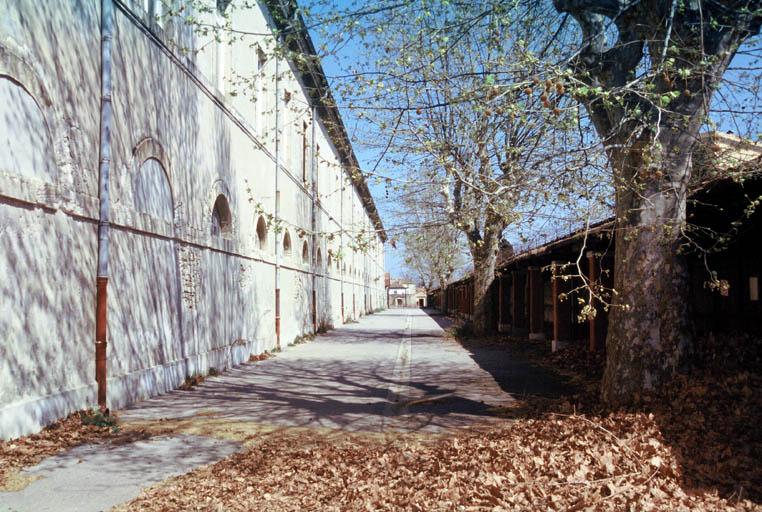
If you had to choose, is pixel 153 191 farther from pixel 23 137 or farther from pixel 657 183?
pixel 657 183

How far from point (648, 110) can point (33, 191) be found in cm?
605

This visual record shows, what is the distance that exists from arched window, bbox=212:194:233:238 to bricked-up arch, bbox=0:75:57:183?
223 inches

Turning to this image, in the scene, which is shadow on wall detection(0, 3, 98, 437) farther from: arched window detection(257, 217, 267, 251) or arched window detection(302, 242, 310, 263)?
arched window detection(302, 242, 310, 263)

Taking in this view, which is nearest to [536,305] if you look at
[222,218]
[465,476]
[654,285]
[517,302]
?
[517,302]

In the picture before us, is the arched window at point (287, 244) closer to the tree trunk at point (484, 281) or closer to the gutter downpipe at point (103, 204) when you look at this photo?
the tree trunk at point (484, 281)

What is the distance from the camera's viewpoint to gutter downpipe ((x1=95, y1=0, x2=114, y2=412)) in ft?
23.0

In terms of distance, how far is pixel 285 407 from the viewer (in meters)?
7.98

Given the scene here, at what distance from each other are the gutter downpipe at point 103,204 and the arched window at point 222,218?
15.4 feet

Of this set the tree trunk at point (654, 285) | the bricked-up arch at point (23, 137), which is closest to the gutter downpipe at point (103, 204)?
the bricked-up arch at point (23, 137)

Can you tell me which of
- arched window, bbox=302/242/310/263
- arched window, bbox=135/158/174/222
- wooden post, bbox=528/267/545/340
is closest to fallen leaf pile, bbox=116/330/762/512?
arched window, bbox=135/158/174/222

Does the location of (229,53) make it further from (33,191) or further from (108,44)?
(33,191)

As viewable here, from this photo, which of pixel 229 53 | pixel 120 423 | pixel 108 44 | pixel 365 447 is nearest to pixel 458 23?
pixel 108 44

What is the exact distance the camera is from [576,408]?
260 inches

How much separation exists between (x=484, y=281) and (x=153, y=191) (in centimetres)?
1190
